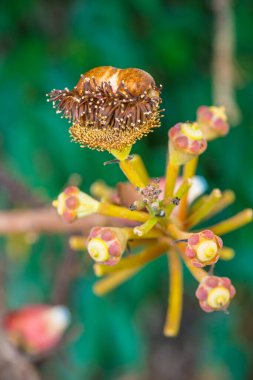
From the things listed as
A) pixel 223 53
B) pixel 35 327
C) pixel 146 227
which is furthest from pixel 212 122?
pixel 223 53

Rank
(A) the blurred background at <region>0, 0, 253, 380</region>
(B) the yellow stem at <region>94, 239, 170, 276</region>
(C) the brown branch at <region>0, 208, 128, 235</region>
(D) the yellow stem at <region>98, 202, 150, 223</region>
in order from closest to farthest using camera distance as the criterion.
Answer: (D) the yellow stem at <region>98, 202, 150, 223</region>, (B) the yellow stem at <region>94, 239, 170, 276</region>, (C) the brown branch at <region>0, 208, 128, 235</region>, (A) the blurred background at <region>0, 0, 253, 380</region>

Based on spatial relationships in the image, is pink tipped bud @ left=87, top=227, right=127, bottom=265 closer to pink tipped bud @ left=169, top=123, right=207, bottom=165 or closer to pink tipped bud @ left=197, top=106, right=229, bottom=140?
pink tipped bud @ left=169, top=123, right=207, bottom=165

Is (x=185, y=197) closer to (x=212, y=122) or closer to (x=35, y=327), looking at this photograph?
(x=212, y=122)

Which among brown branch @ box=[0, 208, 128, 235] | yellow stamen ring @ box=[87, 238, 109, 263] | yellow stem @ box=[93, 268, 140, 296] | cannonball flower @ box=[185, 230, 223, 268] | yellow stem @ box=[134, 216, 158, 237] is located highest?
brown branch @ box=[0, 208, 128, 235]

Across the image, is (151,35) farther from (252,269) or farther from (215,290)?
(215,290)

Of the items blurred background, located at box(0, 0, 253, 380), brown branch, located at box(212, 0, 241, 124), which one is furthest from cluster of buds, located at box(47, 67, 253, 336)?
brown branch, located at box(212, 0, 241, 124)

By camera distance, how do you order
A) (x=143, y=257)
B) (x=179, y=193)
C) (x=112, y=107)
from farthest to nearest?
(x=143, y=257)
(x=179, y=193)
(x=112, y=107)

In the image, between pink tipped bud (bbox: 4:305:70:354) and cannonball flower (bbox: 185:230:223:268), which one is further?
pink tipped bud (bbox: 4:305:70:354)
